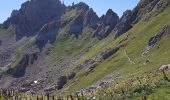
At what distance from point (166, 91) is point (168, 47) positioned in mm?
116978

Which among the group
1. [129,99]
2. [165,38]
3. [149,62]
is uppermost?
[165,38]

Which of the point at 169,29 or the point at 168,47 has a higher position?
the point at 169,29

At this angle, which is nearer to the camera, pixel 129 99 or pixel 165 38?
pixel 129 99

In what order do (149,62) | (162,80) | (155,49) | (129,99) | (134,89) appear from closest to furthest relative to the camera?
(129,99) → (134,89) → (162,80) → (149,62) → (155,49)

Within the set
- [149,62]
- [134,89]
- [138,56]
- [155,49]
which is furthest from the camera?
[138,56]

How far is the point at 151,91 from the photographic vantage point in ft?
192

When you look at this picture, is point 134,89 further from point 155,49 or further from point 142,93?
point 155,49

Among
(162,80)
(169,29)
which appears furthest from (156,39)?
(162,80)

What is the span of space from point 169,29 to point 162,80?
135381 mm

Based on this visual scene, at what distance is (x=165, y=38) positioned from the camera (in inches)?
7500

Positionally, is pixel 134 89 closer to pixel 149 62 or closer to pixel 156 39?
pixel 149 62

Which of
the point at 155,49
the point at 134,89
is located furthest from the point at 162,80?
the point at 155,49

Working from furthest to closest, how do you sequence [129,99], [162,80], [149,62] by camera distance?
[149,62], [162,80], [129,99]

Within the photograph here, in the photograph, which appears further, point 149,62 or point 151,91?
point 149,62
